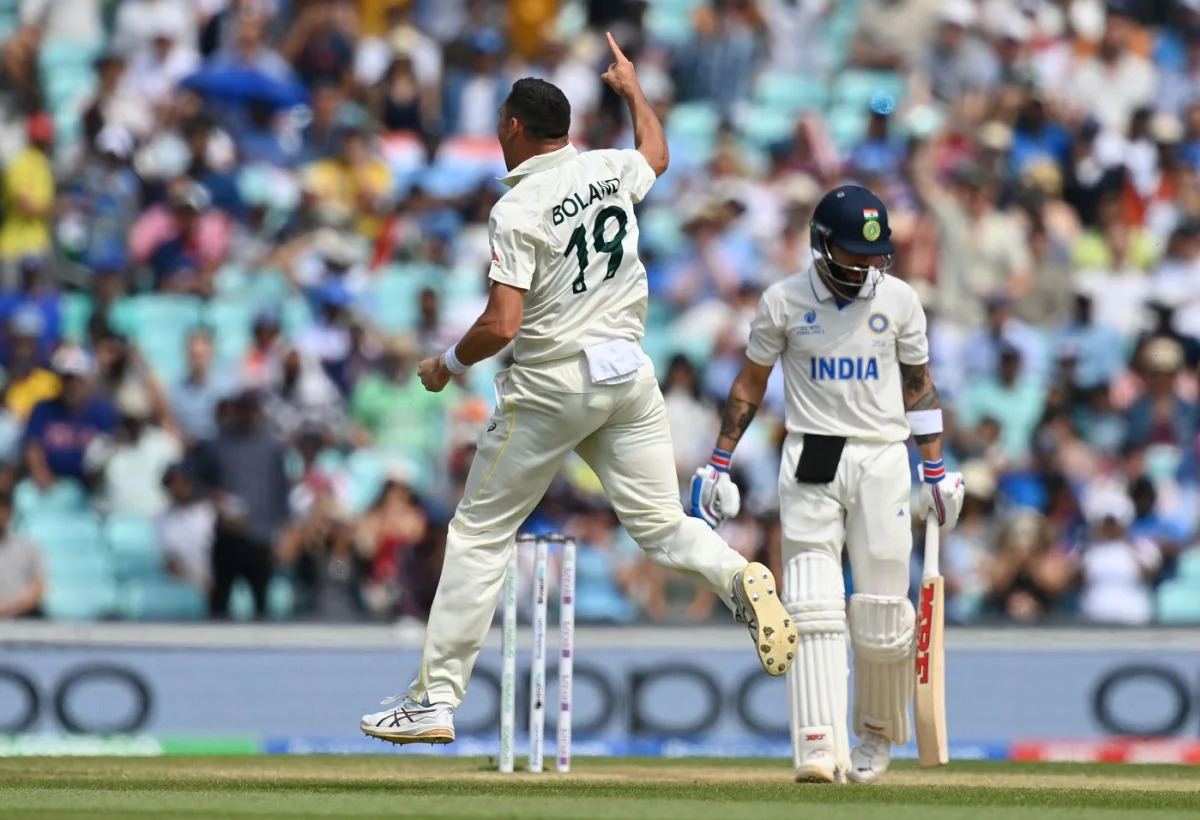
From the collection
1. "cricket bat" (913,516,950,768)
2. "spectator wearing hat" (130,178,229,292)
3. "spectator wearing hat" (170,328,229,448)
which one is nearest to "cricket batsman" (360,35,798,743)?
"cricket bat" (913,516,950,768)

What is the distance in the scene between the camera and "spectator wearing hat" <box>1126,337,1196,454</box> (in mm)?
14484

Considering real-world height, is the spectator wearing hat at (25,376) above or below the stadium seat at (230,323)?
below

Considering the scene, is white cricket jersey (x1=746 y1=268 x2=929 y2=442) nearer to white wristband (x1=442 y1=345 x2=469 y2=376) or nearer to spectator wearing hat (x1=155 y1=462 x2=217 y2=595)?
white wristband (x1=442 y1=345 x2=469 y2=376)

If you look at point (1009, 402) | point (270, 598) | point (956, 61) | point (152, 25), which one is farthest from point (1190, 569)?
point (152, 25)

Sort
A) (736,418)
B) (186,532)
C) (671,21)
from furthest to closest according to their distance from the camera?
1. (671,21)
2. (186,532)
3. (736,418)

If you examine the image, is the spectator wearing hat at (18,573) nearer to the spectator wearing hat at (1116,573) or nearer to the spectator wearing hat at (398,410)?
the spectator wearing hat at (398,410)

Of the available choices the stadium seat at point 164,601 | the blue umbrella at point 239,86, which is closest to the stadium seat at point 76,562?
the stadium seat at point 164,601

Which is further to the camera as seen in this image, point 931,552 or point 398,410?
point 398,410

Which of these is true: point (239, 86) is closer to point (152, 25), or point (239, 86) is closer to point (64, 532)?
point (152, 25)

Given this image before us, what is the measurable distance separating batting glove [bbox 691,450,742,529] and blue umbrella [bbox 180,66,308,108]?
8767mm

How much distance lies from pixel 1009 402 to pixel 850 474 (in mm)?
6430

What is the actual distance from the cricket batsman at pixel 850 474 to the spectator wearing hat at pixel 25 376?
675 centimetres

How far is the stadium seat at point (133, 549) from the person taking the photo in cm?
1315

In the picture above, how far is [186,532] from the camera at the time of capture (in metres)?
12.9
